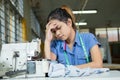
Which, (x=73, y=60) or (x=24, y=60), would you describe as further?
(x=73, y=60)

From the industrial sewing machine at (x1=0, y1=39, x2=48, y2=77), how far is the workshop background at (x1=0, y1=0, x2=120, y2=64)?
1.29 feet

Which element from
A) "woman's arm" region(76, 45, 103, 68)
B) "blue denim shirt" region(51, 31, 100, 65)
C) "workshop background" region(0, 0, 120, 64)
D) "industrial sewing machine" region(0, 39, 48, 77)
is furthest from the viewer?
"workshop background" region(0, 0, 120, 64)

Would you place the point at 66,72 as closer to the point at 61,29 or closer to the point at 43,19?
the point at 61,29

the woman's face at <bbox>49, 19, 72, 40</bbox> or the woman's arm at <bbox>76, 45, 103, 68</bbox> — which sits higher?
the woman's face at <bbox>49, 19, 72, 40</bbox>

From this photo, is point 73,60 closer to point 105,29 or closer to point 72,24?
point 72,24

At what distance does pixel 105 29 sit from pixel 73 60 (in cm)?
1244

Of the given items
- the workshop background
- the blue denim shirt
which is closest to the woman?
the blue denim shirt

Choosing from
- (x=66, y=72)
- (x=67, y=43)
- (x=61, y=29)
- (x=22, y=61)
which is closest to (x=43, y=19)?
(x=67, y=43)

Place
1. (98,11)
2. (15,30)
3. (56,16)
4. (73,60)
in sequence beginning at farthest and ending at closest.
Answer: (98,11) < (15,30) < (73,60) < (56,16)

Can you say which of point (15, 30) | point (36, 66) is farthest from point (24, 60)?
point (15, 30)

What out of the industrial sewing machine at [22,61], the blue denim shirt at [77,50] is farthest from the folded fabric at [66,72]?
the blue denim shirt at [77,50]

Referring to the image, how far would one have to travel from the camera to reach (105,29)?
14.3 meters

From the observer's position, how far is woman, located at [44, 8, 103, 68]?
200 cm

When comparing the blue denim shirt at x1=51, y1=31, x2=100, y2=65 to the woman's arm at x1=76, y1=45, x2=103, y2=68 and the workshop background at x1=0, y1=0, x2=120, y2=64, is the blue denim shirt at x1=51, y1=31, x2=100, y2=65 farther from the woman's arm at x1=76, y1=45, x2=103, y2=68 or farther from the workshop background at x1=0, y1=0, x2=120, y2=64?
the workshop background at x1=0, y1=0, x2=120, y2=64
